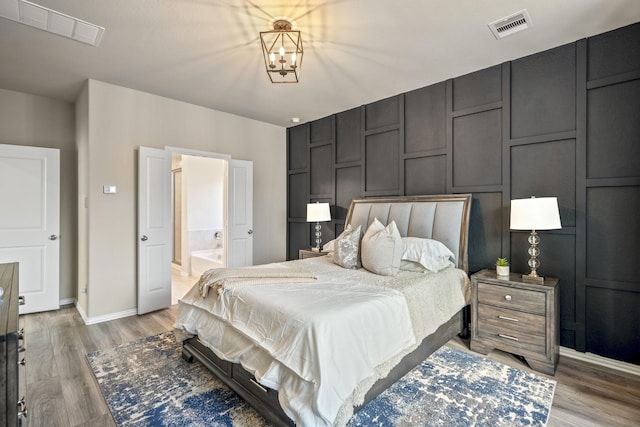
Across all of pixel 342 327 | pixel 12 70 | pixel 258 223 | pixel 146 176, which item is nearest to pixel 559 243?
pixel 342 327

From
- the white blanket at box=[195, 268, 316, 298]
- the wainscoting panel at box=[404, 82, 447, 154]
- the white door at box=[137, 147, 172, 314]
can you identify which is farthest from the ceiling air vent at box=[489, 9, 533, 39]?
the white door at box=[137, 147, 172, 314]

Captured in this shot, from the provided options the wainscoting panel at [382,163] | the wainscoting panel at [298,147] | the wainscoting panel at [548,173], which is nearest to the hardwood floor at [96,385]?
the wainscoting panel at [548,173]

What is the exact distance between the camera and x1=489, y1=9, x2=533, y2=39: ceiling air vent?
238 centimetres

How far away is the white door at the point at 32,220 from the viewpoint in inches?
149

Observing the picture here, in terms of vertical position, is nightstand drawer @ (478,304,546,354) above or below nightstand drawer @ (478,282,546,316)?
below

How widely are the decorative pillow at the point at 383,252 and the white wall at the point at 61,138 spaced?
13.3ft

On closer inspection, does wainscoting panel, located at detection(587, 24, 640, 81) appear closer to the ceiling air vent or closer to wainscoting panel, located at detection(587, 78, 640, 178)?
wainscoting panel, located at detection(587, 78, 640, 178)

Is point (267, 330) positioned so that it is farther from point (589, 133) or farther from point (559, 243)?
point (589, 133)

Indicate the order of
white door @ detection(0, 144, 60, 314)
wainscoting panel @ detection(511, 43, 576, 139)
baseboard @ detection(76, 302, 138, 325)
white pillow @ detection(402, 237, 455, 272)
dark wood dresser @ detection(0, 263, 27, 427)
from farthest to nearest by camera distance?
1. white door @ detection(0, 144, 60, 314)
2. baseboard @ detection(76, 302, 138, 325)
3. white pillow @ detection(402, 237, 455, 272)
4. wainscoting panel @ detection(511, 43, 576, 139)
5. dark wood dresser @ detection(0, 263, 27, 427)

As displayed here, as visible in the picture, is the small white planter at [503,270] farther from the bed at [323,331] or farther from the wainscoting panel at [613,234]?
the wainscoting panel at [613,234]

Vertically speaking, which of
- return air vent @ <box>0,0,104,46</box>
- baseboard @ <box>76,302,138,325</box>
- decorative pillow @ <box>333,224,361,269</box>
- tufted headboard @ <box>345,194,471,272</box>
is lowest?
baseboard @ <box>76,302,138,325</box>

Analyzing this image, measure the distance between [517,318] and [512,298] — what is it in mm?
163

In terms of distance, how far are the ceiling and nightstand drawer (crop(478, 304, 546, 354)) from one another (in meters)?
2.32

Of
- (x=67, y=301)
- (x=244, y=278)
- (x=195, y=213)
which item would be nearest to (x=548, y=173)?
(x=244, y=278)
